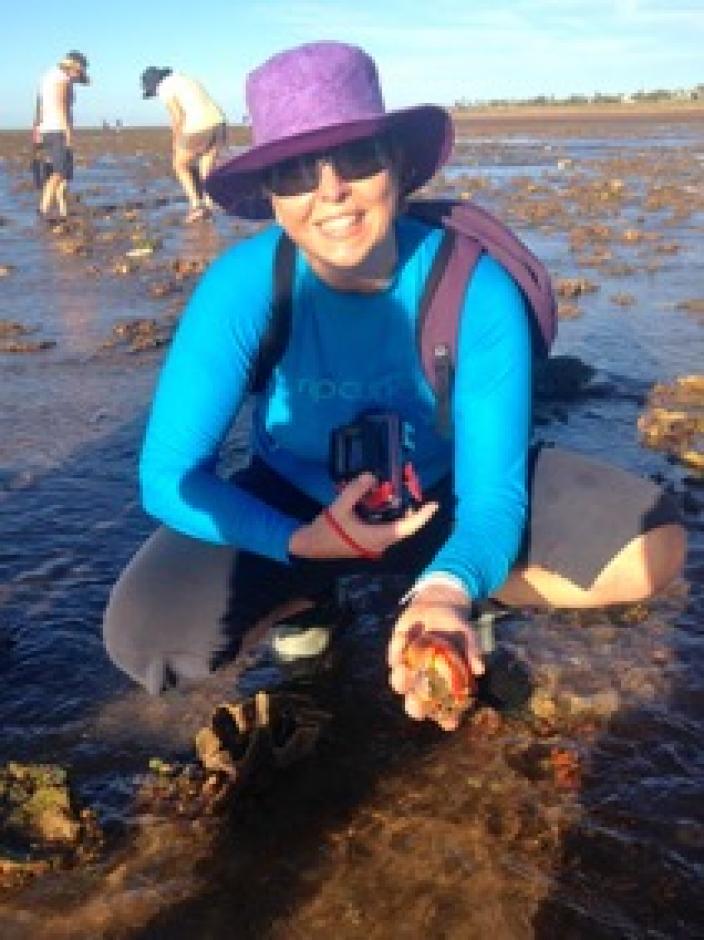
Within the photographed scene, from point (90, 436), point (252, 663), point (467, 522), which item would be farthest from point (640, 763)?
point (90, 436)

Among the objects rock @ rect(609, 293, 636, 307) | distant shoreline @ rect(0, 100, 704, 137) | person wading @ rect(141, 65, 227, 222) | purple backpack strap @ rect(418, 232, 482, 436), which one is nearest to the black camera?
purple backpack strap @ rect(418, 232, 482, 436)

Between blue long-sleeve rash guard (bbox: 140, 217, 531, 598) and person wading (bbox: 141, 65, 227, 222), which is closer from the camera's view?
blue long-sleeve rash guard (bbox: 140, 217, 531, 598)

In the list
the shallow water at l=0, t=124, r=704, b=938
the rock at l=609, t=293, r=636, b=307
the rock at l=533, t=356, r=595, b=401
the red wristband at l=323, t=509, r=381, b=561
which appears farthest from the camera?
the rock at l=609, t=293, r=636, b=307

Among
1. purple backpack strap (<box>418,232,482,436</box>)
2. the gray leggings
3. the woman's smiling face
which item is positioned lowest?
the gray leggings

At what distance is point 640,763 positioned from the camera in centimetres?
339

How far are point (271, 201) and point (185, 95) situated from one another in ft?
49.7

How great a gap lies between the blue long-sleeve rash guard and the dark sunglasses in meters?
0.40

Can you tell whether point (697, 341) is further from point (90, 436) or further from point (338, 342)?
point (338, 342)

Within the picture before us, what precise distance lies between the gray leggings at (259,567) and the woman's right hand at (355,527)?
35 cm

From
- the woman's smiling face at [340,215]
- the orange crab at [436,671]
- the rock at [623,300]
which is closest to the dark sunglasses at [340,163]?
the woman's smiling face at [340,215]

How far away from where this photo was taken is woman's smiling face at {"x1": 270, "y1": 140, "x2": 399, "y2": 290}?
124 inches

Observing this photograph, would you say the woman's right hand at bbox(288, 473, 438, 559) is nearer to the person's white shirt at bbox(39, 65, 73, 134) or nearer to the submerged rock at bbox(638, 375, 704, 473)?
the submerged rock at bbox(638, 375, 704, 473)

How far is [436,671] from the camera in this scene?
2.53m

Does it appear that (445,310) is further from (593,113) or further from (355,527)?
(593,113)
